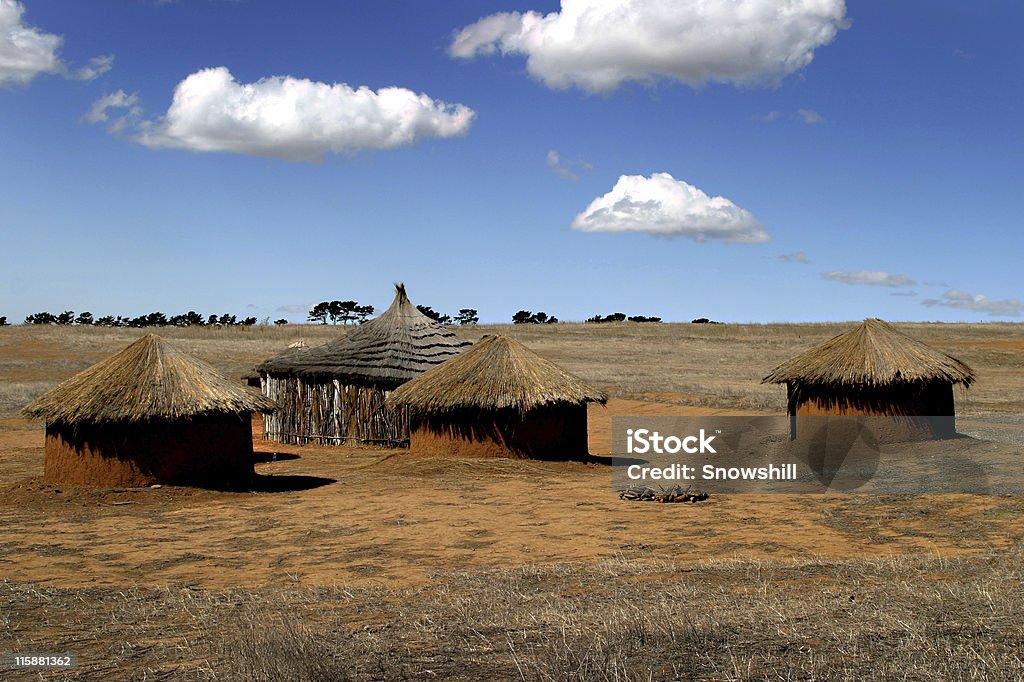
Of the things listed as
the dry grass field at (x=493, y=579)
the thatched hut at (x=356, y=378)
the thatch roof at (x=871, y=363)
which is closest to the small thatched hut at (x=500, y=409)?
the dry grass field at (x=493, y=579)

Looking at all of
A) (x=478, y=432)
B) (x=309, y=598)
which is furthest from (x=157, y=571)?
(x=478, y=432)

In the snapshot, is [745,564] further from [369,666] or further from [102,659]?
[102,659]

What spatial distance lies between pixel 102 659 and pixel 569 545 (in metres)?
5.76

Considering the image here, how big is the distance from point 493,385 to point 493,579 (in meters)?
9.81

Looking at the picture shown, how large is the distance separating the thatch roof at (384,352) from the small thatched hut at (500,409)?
3552 millimetres

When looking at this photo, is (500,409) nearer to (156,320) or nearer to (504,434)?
(504,434)

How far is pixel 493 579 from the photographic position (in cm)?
898

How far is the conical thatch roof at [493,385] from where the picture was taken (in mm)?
18531

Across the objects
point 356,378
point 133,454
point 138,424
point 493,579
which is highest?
point 356,378

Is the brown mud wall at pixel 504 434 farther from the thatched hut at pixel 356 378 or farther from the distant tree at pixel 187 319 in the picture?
the distant tree at pixel 187 319

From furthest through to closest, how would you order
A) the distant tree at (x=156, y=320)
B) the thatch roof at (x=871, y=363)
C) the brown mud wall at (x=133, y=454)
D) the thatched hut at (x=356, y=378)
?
the distant tree at (x=156, y=320), the thatched hut at (x=356, y=378), the thatch roof at (x=871, y=363), the brown mud wall at (x=133, y=454)

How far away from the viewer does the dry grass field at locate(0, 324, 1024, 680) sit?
6.01 metres

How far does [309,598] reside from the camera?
834 cm

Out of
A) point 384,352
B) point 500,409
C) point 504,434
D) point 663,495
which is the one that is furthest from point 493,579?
point 384,352
